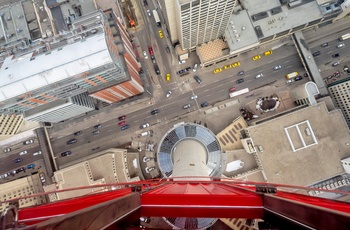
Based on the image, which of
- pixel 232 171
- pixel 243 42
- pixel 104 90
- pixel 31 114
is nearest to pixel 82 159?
pixel 31 114

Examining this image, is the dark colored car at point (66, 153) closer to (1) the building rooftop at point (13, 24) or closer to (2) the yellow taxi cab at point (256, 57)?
(1) the building rooftop at point (13, 24)

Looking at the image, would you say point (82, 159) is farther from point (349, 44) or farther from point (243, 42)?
point (349, 44)

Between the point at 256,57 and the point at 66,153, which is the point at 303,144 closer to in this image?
the point at 256,57

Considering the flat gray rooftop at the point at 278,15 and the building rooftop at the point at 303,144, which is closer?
the building rooftop at the point at 303,144

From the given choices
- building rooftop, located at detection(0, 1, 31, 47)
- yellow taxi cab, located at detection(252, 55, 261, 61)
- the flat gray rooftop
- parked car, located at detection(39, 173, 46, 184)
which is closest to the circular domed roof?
yellow taxi cab, located at detection(252, 55, 261, 61)

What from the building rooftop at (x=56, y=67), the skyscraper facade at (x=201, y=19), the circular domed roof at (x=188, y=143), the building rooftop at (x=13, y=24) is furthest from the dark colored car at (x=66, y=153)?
the skyscraper facade at (x=201, y=19)

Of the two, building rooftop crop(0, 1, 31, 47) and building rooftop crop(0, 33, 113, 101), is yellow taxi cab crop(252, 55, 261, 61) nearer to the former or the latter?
building rooftop crop(0, 33, 113, 101)

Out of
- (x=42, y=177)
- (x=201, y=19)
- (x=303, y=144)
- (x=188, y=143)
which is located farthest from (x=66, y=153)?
(x=303, y=144)
